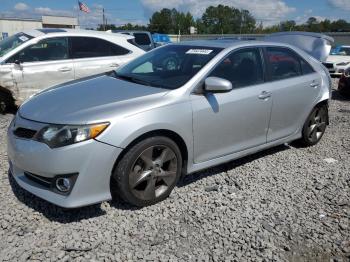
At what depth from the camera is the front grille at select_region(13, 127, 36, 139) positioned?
3.29 meters

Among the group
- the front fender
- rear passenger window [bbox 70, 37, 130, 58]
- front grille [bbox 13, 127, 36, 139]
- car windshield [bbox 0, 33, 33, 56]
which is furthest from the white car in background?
front grille [bbox 13, 127, 36, 139]

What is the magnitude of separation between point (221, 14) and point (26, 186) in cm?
11247

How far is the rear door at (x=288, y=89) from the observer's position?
4602 millimetres

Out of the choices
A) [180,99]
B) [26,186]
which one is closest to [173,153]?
[180,99]

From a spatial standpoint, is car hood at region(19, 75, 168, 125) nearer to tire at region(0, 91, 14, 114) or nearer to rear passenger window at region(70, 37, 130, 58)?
rear passenger window at region(70, 37, 130, 58)

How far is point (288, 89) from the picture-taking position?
4.72m

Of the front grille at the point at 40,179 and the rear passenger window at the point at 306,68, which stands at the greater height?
the rear passenger window at the point at 306,68

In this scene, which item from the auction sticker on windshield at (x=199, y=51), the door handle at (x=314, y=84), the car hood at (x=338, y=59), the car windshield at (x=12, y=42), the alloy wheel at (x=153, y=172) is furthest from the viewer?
the car hood at (x=338, y=59)

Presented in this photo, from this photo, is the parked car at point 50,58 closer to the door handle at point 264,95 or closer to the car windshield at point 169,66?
the car windshield at point 169,66

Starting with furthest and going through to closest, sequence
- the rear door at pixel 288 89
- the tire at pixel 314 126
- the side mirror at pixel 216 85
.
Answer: the tire at pixel 314 126, the rear door at pixel 288 89, the side mirror at pixel 216 85

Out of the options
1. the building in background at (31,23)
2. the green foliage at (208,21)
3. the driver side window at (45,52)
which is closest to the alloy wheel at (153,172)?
the driver side window at (45,52)

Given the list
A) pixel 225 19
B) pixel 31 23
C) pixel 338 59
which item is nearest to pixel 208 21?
pixel 225 19

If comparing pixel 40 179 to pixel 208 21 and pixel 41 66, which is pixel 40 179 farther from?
pixel 208 21

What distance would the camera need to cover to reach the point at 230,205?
12.3 ft
